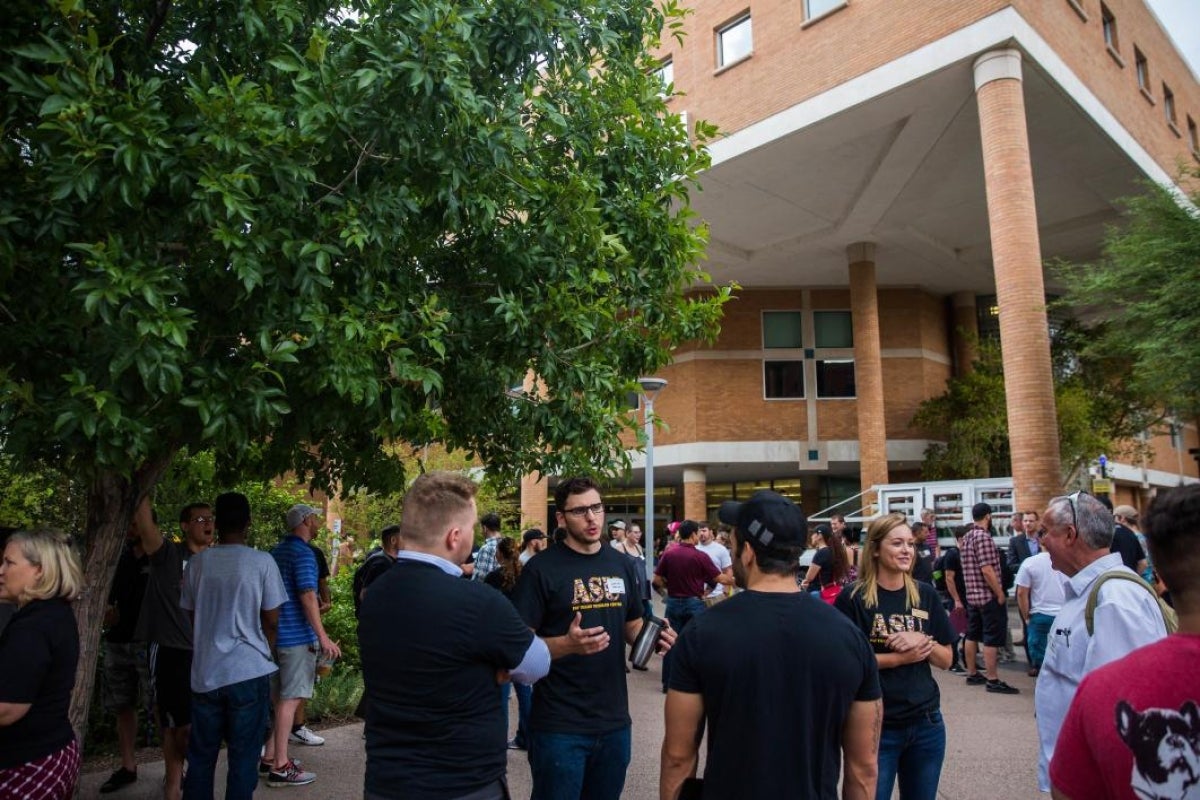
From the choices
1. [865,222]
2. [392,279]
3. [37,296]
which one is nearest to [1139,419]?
[865,222]

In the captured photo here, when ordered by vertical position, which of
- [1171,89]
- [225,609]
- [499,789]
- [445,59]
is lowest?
[499,789]

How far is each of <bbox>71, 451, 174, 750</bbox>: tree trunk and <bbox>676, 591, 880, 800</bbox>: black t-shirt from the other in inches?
143

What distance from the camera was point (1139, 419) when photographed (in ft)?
85.5

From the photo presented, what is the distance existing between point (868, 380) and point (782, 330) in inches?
236

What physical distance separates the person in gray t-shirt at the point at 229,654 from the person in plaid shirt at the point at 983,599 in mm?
8308

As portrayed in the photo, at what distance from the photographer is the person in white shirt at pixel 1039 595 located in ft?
24.9

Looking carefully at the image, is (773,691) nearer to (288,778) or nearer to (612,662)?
(612,662)

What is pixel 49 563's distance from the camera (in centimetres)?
335

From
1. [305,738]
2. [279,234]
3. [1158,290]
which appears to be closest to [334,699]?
[305,738]

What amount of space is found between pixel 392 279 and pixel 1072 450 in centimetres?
2400

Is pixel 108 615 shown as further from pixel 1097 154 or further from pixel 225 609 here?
pixel 1097 154

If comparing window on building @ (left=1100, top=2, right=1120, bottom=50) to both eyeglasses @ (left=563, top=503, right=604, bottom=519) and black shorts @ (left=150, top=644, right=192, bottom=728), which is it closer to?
eyeglasses @ (left=563, top=503, right=604, bottom=519)

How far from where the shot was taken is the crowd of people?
1.82 metres

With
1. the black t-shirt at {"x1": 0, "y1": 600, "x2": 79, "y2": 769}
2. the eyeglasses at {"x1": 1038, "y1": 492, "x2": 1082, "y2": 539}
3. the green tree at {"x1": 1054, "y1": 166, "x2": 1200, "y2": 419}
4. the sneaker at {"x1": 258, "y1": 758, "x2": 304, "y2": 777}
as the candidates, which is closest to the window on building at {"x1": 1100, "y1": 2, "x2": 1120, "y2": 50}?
the green tree at {"x1": 1054, "y1": 166, "x2": 1200, "y2": 419}
